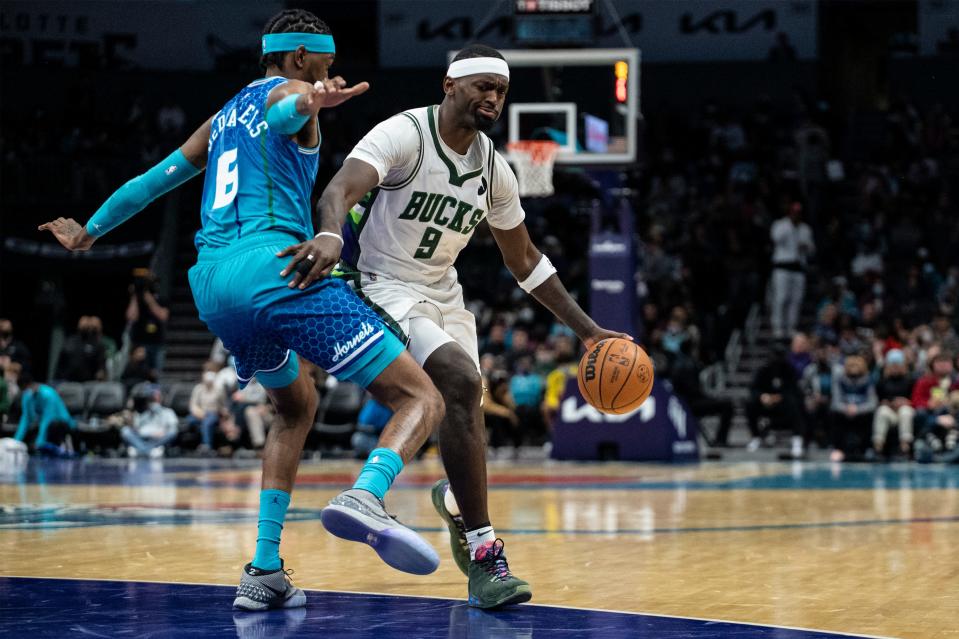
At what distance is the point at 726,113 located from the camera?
24906 millimetres

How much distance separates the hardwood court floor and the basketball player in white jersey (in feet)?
0.98

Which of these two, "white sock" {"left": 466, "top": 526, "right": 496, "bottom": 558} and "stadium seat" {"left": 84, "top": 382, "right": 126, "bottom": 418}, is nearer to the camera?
"white sock" {"left": 466, "top": 526, "right": 496, "bottom": 558}

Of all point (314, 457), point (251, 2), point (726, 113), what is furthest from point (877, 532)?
point (251, 2)

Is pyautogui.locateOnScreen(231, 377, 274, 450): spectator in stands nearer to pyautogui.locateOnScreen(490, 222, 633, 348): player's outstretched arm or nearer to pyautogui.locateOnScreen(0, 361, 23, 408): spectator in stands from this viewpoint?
pyautogui.locateOnScreen(0, 361, 23, 408): spectator in stands

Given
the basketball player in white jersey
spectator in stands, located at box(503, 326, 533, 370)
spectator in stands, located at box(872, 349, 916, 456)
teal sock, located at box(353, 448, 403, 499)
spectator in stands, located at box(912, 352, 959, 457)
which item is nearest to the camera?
teal sock, located at box(353, 448, 403, 499)

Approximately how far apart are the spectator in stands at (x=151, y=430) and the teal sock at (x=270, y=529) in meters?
12.8

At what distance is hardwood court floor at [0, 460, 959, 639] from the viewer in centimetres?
521

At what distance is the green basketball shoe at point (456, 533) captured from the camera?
17.7 ft

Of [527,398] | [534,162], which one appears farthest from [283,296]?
[527,398]

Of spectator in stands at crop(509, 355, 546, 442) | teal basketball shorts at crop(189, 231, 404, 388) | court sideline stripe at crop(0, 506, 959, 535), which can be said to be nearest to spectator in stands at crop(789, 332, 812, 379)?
spectator in stands at crop(509, 355, 546, 442)

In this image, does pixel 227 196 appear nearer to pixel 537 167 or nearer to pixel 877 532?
pixel 877 532

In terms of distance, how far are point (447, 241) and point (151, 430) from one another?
12873 millimetres

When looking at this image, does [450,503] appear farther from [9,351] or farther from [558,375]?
[9,351]

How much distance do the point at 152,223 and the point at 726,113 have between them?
10071mm
